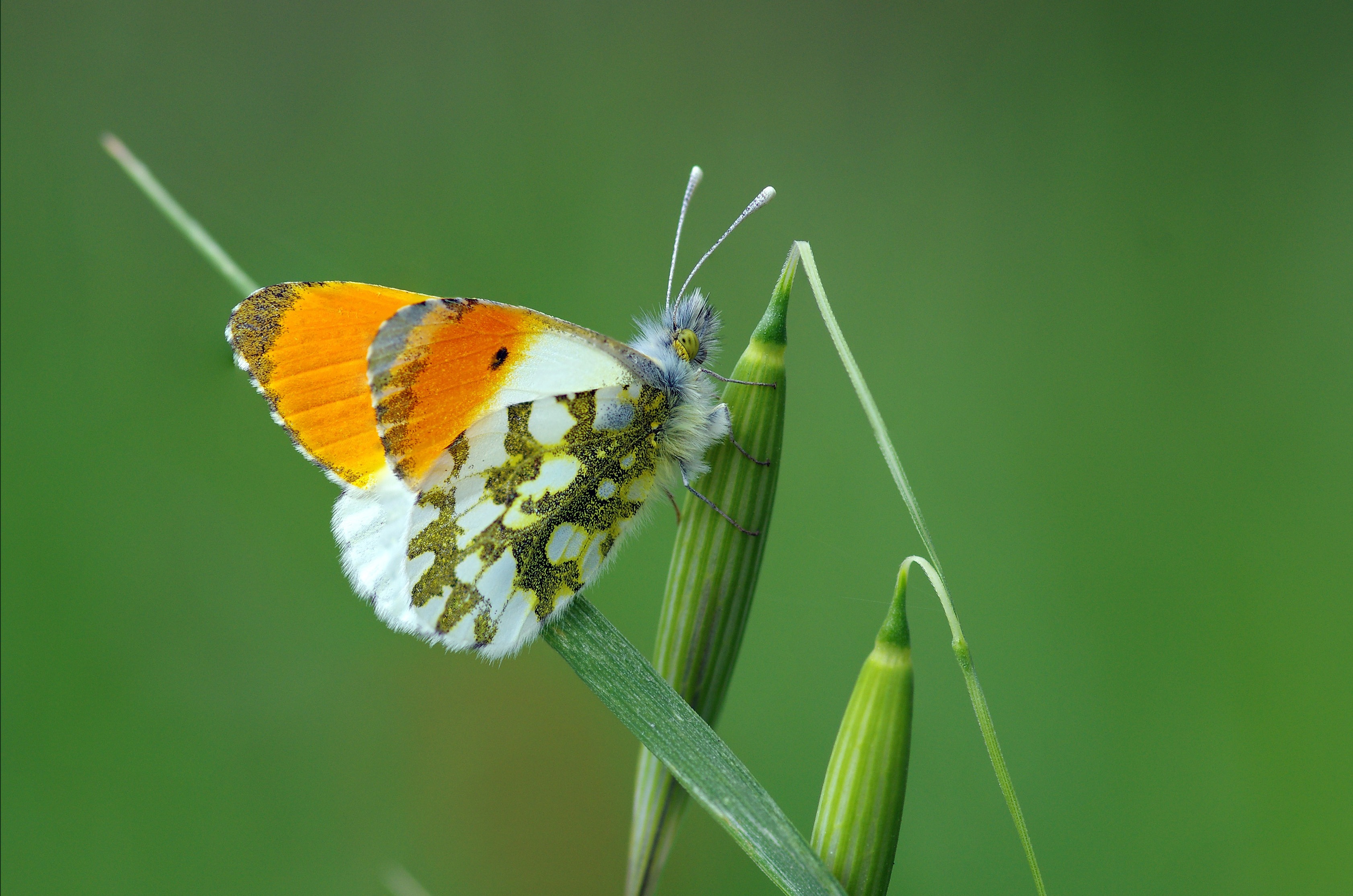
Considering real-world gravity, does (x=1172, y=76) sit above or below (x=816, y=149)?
above

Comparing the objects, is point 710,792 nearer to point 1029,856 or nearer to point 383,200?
point 1029,856

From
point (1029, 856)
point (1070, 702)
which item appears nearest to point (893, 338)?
point (1070, 702)

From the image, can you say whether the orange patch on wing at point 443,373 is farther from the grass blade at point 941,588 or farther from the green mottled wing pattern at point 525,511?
the grass blade at point 941,588

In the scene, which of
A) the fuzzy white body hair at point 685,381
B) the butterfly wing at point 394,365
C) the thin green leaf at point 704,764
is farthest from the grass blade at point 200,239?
the thin green leaf at point 704,764

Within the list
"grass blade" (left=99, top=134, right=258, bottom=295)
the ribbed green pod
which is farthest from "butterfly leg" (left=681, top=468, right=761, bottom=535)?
"grass blade" (left=99, top=134, right=258, bottom=295)

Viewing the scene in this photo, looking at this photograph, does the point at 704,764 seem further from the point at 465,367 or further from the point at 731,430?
the point at 465,367

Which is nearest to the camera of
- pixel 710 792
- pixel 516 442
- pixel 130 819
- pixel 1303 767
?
pixel 710 792

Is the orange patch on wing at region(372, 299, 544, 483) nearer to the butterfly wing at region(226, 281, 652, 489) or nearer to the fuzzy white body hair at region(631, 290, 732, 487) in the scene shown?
the butterfly wing at region(226, 281, 652, 489)

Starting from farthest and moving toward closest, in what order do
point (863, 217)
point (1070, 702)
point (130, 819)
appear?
point (863, 217)
point (130, 819)
point (1070, 702)
